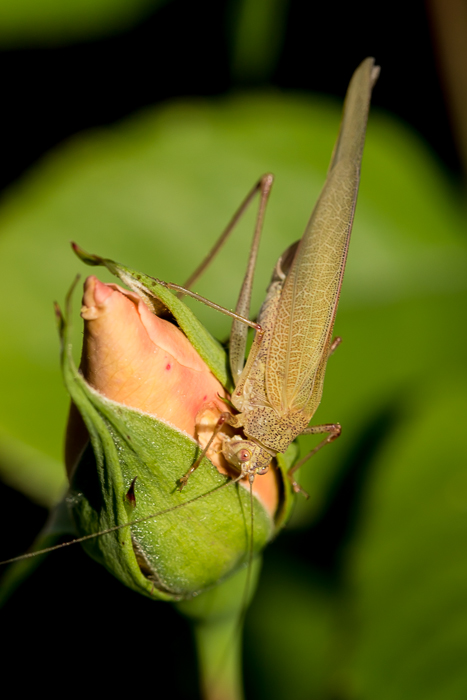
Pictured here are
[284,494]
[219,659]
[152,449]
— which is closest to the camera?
[152,449]

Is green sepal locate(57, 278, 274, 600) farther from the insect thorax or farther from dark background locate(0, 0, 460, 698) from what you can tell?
dark background locate(0, 0, 460, 698)

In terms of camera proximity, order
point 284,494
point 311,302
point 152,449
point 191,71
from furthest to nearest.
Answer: point 191,71
point 311,302
point 284,494
point 152,449

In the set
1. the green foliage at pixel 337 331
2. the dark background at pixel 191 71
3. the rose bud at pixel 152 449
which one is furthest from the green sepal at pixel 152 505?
the dark background at pixel 191 71

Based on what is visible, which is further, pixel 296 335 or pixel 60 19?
pixel 60 19

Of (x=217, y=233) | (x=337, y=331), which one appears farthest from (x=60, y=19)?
(x=337, y=331)

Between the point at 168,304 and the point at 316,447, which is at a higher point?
the point at 168,304

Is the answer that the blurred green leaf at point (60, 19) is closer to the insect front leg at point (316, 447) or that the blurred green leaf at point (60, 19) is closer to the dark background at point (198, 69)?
the dark background at point (198, 69)

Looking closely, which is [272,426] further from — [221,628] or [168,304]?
[221,628]
